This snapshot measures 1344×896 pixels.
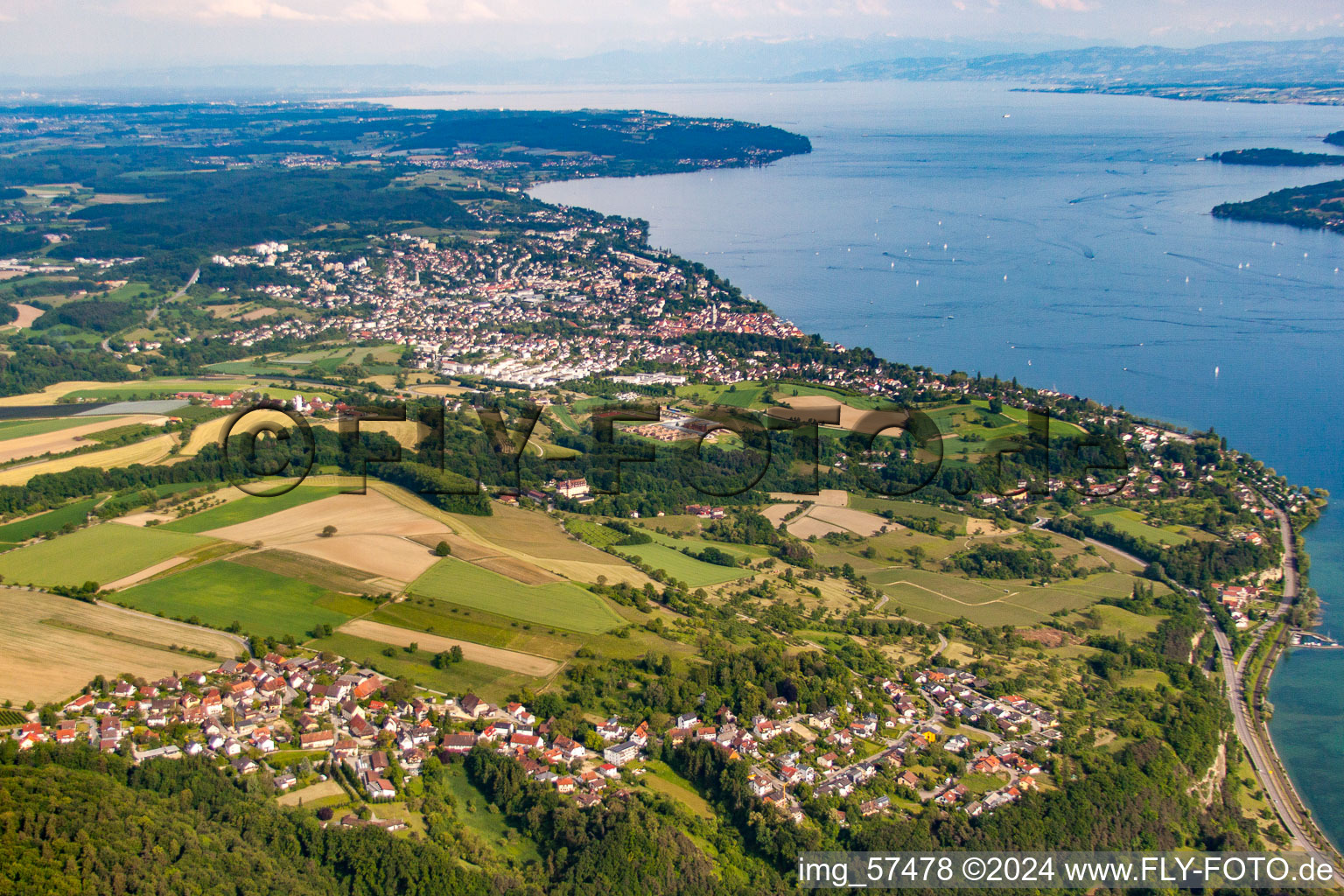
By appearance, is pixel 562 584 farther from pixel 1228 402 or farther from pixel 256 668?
pixel 1228 402

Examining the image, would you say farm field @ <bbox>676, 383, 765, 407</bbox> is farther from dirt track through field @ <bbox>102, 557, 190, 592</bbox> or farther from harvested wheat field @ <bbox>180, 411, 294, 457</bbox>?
dirt track through field @ <bbox>102, 557, 190, 592</bbox>

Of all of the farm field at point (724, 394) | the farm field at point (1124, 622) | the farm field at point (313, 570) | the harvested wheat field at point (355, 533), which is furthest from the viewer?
the farm field at point (724, 394)

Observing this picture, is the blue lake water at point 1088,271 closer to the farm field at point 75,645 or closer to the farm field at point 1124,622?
the farm field at point 1124,622

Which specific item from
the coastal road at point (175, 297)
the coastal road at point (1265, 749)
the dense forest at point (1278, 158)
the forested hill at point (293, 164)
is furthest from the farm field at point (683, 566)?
the dense forest at point (1278, 158)

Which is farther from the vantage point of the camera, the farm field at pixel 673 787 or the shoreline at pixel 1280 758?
the shoreline at pixel 1280 758

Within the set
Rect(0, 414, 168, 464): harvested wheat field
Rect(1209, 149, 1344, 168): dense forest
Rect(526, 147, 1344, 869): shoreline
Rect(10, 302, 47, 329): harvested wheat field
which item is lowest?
Rect(526, 147, 1344, 869): shoreline

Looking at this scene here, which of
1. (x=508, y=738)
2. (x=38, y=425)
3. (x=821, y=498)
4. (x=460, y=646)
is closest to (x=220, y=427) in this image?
(x=38, y=425)

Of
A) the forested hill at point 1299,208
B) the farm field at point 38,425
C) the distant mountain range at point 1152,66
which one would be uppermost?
the distant mountain range at point 1152,66

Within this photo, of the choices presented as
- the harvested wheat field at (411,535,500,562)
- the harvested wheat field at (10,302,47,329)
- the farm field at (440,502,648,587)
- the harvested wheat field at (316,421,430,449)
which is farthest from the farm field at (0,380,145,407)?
the harvested wheat field at (411,535,500,562)
